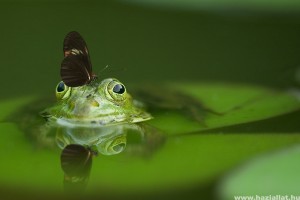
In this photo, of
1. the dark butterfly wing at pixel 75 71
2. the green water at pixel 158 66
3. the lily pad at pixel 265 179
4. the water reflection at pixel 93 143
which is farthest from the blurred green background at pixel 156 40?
the lily pad at pixel 265 179

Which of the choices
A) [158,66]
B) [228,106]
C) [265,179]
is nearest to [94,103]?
[228,106]

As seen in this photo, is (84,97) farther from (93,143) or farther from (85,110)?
(93,143)

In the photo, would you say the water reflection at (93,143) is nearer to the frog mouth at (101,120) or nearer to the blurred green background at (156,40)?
the frog mouth at (101,120)

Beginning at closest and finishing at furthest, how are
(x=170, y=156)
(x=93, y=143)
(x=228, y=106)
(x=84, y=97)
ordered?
(x=170, y=156)
(x=93, y=143)
(x=84, y=97)
(x=228, y=106)

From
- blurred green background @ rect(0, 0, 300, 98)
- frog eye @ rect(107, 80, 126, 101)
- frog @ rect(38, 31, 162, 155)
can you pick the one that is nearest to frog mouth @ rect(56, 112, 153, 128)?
frog @ rect(38, 31, 162, 155)

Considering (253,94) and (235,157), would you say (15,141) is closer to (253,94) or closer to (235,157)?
(235,157)

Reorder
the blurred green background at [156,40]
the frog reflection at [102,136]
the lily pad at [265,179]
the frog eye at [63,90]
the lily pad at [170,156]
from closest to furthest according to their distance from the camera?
1. the lily pad at [265,179]
2. the lily pad at [170,156]
3. the frog reflection at [102,136]
4. the frog eye at [63,90]
5. the blurred green background at [156,40]
